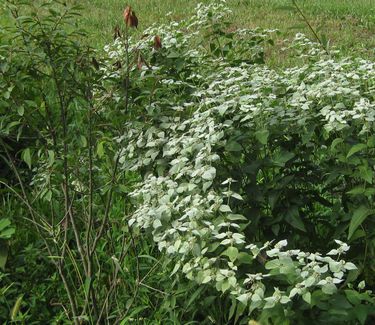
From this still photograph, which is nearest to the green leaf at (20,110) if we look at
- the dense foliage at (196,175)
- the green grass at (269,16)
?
the dense foliage at (196,175)

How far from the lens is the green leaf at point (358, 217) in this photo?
265 centimetres

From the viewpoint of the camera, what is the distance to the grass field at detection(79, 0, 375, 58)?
8664 mm

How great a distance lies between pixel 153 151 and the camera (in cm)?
299

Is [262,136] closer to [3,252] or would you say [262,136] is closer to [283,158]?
[283,158]

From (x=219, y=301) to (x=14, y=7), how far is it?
1.40 metres

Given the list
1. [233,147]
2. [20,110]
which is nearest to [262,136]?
[233,147]

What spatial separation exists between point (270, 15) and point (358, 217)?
23.9ft

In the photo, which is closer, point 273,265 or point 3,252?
point 273,265

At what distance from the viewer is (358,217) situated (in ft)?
8.78

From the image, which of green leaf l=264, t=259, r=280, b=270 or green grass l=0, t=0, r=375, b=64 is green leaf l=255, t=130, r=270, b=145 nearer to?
green leaf l=264, t=259, r=280, b=270

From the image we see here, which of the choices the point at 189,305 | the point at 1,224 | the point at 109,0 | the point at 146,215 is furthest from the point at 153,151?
the point at 109,0

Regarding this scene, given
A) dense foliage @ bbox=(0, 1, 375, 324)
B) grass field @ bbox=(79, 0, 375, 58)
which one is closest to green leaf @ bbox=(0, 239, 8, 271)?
dense foliage @ bbox=(0, 1, 375, 324)

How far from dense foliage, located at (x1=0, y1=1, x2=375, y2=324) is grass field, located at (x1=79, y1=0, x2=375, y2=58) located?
493 centimetres

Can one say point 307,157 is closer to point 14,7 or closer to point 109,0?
point 14,7
